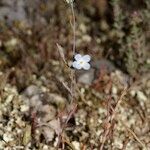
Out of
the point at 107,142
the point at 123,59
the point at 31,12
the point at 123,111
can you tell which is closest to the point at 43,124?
the point at 107,142

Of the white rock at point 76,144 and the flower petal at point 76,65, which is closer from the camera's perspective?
the flower petal at point 76,65

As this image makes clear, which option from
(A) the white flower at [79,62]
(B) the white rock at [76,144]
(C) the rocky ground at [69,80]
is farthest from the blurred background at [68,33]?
(A) the white flower at [79,62]

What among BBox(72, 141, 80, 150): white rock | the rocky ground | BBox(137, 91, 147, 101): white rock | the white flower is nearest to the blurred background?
the rocky ground

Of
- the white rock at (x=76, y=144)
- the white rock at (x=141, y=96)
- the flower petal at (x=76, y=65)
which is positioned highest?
the white rock at (x=141, y=96)

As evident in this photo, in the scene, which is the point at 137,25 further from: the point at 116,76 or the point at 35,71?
the point at 35,71

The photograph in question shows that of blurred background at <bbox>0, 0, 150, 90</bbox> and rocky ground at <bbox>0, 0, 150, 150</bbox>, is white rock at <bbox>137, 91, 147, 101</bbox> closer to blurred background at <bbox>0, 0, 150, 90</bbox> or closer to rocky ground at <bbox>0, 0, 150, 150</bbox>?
rocky ground at <bbox>0, 0, 150, 150</bbox>

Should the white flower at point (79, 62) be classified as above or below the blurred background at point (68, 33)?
below

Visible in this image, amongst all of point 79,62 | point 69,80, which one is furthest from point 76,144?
point 79,62

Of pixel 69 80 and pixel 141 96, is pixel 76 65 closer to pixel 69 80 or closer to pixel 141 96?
pixel 69 80

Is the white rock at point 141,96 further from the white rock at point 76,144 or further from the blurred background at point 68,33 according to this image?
the white rock at point 76,144
